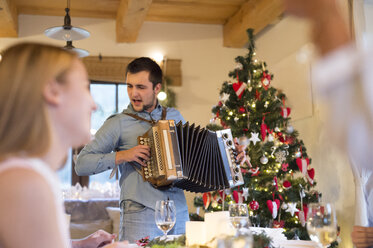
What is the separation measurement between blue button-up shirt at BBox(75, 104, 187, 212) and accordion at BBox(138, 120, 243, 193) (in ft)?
0.20

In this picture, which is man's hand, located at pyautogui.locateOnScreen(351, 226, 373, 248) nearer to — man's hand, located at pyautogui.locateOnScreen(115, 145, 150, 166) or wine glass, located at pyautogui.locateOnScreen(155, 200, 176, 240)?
wine glass, located at pyautogui.locateOnScreen(155, 200, 176, 240)

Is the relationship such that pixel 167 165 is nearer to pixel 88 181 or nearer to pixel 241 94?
pixel 241 94

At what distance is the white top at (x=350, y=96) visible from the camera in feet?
2.13

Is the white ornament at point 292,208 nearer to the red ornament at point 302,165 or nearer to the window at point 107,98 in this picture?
the red ornament at point 302,165

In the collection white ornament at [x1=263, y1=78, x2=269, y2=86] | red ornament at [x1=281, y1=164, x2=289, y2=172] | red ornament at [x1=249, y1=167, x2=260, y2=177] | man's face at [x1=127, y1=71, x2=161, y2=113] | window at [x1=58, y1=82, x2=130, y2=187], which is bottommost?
red ornament at [x1=249, y1=167, x2=260, y2=177]

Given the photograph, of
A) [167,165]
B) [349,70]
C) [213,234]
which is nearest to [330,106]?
[349,70]

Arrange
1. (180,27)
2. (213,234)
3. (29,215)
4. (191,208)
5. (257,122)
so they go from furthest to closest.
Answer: (180,27) → (191,208) → (257,122) → (213,234) → (29,215)

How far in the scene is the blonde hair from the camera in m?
0.93

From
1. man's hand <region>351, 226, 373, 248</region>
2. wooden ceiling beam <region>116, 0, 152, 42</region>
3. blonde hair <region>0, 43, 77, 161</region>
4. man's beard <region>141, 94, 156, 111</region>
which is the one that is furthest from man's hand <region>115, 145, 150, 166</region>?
wooden ceiling beam <region>116, 0, 152, 42</region>

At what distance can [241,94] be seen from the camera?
13.4 ft

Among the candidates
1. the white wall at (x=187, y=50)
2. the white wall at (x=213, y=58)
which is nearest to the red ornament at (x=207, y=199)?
the white wall at (x=213, y=58)

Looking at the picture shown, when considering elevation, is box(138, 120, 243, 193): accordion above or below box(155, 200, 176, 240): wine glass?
above

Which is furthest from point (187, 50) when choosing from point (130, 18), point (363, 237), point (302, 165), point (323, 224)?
point (323, 224)

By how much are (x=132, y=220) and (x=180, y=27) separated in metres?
4.49
